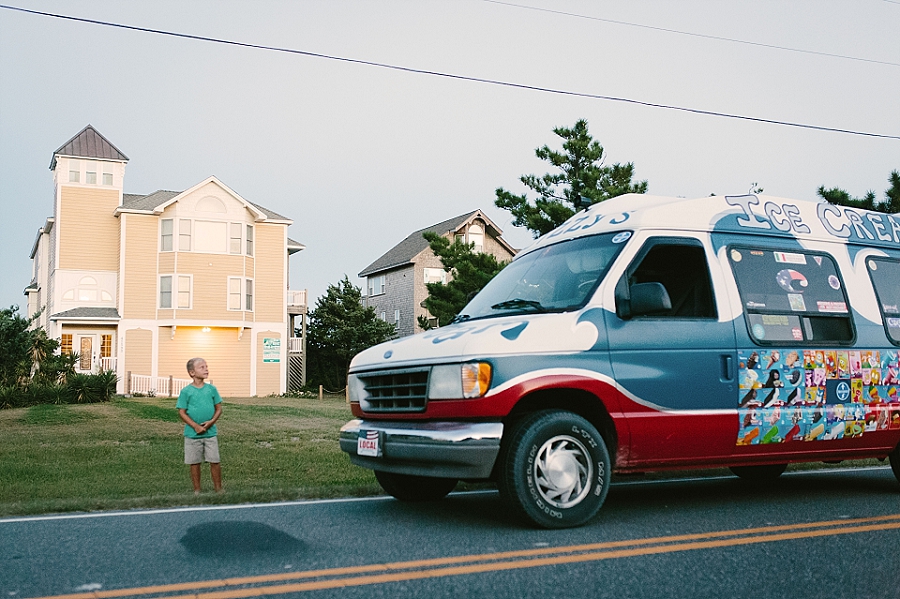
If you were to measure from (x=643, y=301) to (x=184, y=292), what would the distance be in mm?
34469

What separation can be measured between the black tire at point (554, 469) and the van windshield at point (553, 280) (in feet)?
2.99

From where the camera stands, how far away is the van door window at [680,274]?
7.10 m

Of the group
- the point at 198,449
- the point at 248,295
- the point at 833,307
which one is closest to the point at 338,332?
the point at 248,295

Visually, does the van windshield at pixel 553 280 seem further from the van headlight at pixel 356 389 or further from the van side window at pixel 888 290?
the van side window at pixel 888 290

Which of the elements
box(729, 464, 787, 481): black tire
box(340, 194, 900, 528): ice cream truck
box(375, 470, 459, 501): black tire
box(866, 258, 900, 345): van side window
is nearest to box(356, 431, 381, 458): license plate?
box(340, 194, 900, 528): ice cream truck

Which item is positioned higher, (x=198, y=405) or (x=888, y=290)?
(x=888, y=290)

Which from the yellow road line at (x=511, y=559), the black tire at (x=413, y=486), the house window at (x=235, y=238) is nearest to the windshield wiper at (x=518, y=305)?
the black tire at (x=413, y=486)

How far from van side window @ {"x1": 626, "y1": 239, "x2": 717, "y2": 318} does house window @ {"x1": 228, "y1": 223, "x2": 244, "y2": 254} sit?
112 feet

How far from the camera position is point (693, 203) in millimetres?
7395

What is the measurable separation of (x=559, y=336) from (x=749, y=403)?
1.80 meters

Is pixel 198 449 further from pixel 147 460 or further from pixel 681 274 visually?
pixel 147 460

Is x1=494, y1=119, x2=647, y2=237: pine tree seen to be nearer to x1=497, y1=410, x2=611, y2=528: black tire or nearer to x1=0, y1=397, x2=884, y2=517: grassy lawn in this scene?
x1=0, y1=397, x2=884, y2=517: grassy lawn

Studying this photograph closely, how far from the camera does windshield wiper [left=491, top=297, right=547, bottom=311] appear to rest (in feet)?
22.5

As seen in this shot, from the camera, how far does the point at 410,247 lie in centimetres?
5269
